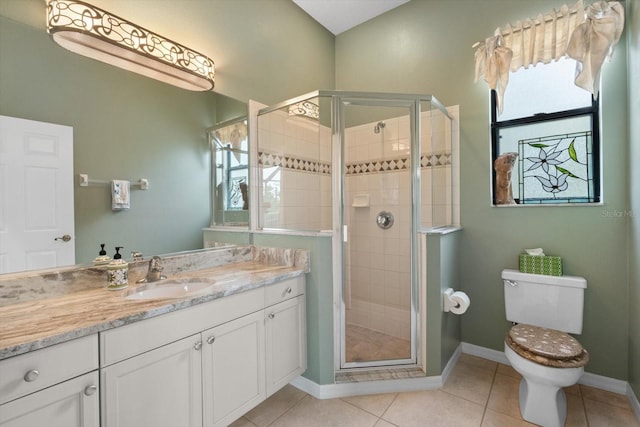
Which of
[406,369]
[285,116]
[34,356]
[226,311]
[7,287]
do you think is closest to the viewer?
[34,356]

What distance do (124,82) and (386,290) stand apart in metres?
2.33

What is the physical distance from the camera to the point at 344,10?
279cm

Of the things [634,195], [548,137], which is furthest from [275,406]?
[548,137]

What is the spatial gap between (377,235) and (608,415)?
176 cm

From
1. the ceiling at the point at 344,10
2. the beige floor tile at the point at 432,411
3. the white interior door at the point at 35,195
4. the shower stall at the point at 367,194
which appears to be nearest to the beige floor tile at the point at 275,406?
the shower stall at the point at 367,194

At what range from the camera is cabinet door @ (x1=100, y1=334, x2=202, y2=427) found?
1048 mm

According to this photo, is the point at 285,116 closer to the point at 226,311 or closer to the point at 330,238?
the point at 330,238

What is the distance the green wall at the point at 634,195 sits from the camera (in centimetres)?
167

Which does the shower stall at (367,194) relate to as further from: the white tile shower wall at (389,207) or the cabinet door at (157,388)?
the cabinet door at (157,388)

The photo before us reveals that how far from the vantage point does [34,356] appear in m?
0.88

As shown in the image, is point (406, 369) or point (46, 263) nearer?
point (46, 263)

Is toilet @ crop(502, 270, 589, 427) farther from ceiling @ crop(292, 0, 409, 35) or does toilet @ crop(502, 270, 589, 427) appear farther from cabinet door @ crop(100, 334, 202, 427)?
ceiling @ crop(292, 0, 409, 35)

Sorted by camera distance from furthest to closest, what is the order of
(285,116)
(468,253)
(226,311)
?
(468,253), (285,116), (226,311)

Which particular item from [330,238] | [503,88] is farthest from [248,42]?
[503,88]
